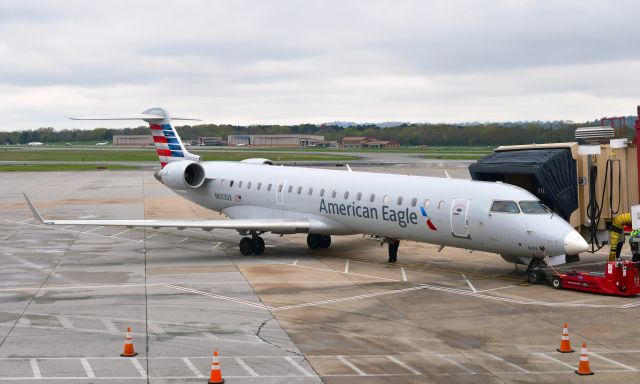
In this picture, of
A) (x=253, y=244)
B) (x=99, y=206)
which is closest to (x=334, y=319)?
(x=253, y=244)

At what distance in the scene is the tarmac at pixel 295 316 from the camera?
13820mm

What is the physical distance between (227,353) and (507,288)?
939cm

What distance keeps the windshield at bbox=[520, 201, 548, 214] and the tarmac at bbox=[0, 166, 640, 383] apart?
6.70 ft

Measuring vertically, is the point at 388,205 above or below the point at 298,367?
above

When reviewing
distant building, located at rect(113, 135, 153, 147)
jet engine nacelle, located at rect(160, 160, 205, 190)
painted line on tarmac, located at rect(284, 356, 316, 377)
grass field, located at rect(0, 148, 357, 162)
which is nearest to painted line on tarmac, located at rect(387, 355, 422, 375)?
painted line on tarmac, located at rect(284, 356, 316, 377)

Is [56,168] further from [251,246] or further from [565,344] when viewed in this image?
[565,344]

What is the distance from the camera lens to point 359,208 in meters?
25.7

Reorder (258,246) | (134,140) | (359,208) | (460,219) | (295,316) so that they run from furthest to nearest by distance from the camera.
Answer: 1. (134,140)
2. (258,246)
3. (359,208)
4. (460,219)
5. (295,316)

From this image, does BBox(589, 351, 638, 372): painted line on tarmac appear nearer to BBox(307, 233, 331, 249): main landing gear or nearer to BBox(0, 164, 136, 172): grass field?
BBox(307, 233, 331, 249): main landing gear

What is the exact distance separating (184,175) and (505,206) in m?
14.8

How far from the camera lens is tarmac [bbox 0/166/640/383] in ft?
45.3

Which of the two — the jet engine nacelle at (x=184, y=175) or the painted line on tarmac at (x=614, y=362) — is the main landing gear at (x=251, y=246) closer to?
the jet engine nacelle at (x=184, y=175)

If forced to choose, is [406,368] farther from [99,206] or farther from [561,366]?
[99,206]

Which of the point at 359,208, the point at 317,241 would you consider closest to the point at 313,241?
the point at 317,241
